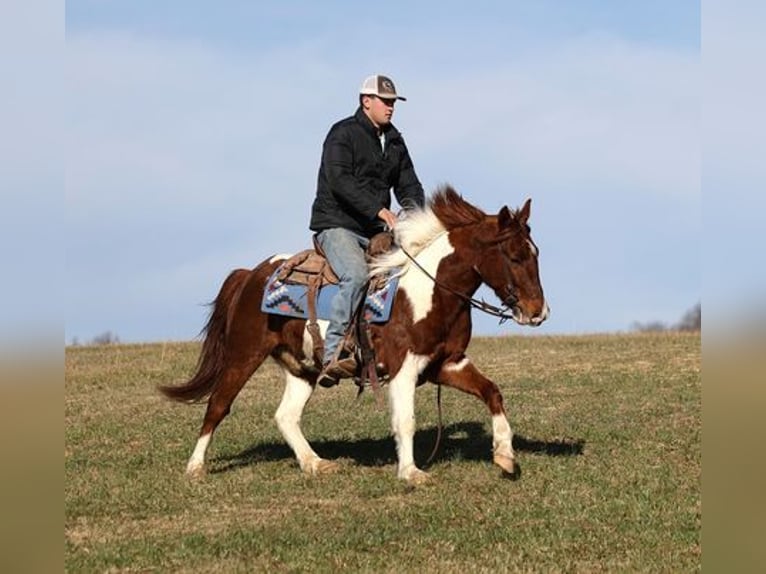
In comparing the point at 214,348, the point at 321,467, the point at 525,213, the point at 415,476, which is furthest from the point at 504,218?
the point at 214,348

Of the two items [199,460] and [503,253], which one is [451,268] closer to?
[503,253]

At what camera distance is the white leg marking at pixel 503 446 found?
10.1m

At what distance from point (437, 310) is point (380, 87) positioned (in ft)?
7.18

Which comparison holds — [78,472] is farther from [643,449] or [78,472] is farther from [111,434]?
[643,449]

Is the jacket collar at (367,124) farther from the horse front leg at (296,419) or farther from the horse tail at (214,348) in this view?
the horse front leg at (296,419)

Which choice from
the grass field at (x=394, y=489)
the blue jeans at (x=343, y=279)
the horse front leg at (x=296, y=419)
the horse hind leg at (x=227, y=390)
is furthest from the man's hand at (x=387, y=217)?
the grass field at (x=394, y=489)

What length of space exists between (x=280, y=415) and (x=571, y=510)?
12.7ft

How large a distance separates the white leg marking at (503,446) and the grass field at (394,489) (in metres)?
0.17

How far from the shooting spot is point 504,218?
33.8ft

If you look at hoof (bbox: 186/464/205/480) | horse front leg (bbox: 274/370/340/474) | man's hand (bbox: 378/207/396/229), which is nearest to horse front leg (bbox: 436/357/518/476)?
man's hand (bbox: 378/207/396/229)
